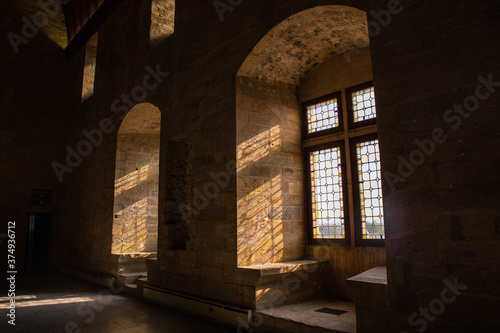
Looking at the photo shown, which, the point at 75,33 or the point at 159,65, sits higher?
the point at 75,33

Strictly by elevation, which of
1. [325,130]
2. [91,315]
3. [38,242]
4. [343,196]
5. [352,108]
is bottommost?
[91,315]

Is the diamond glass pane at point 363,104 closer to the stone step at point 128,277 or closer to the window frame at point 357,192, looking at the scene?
the window frame at point 357,192

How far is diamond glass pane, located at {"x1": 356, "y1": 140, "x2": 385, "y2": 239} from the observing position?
3725 mm

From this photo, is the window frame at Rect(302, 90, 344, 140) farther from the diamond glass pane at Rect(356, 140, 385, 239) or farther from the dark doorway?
the dark doorway

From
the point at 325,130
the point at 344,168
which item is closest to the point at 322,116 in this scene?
the point at 325,130

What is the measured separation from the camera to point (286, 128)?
4371mm

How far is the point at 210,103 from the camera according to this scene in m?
4.29

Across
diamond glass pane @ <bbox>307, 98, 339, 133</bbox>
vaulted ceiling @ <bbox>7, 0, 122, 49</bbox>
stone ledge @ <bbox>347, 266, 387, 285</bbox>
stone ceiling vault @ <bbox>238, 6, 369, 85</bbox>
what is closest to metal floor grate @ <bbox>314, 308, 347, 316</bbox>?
stone ledge @ <bbox>347, 266, 387, 285</bbox>

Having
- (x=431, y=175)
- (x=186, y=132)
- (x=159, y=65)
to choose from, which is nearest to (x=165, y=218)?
(x=186, y=132)

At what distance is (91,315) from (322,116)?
3.75 meters

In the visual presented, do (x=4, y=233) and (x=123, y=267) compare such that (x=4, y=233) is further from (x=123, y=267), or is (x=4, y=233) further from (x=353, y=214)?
(x=353, y=214)

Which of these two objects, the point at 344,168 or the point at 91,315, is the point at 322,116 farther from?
the point at 91,315

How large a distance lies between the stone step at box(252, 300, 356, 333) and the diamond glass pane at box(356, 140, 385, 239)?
84 centimetres

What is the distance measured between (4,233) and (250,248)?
7084mm
